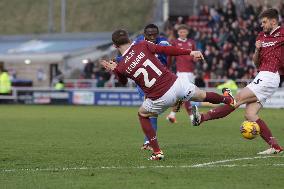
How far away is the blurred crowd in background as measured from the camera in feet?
119

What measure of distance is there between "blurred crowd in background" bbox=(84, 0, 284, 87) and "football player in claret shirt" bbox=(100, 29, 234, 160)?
2248 cm

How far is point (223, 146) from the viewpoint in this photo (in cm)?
1493

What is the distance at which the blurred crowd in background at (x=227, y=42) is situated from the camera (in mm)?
36250

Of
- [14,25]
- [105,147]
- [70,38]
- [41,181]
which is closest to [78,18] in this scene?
[14,25]

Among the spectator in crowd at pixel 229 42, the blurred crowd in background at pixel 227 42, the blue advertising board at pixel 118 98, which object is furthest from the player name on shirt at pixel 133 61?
the blue advertising board at pixel 118 98

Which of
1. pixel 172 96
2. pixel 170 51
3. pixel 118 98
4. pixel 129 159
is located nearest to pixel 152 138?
pixel 129 159

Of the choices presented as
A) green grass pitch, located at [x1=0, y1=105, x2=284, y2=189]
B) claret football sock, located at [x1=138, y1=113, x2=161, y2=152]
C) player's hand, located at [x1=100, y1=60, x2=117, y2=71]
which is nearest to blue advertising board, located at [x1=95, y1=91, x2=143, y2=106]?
green grass pitch, located at [x1=0, y1=105, x2=284, y2=189]

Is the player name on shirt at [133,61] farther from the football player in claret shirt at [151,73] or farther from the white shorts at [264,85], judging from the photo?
the white shorts at [264,85]

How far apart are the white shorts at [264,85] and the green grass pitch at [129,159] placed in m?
0.97

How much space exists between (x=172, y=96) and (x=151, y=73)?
1.55ft

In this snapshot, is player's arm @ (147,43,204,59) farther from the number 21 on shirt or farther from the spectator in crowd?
the spectator in crowd

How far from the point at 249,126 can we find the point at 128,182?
341cm

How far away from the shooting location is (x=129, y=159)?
12570 mm

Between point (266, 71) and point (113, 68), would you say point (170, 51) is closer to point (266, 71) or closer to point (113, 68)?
point (113, 68)
